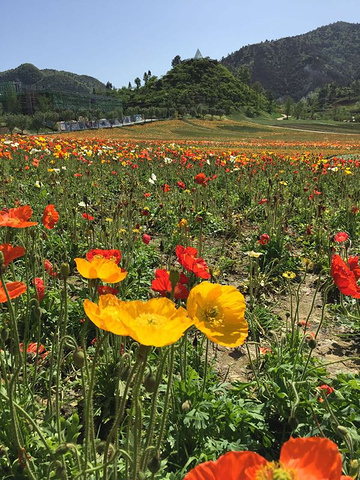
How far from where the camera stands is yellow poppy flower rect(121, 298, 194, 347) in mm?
726

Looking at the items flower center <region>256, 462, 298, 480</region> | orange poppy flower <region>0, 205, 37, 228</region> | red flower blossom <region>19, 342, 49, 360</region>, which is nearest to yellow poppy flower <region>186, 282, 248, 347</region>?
flower center <region>256, 462, 298, 480</region>

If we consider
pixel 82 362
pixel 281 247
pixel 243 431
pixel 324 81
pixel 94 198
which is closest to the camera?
pixel 82 362

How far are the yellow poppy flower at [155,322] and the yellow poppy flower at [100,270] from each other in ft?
1.03

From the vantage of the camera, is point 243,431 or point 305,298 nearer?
point 243,431

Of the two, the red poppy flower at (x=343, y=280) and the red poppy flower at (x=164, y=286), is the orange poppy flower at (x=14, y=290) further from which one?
the red poppy flower at (x=343, y=280)

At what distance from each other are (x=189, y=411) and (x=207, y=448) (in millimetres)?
166

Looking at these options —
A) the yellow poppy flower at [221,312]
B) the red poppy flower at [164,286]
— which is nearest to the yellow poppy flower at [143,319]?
the yellow poppy flower at [221,312]

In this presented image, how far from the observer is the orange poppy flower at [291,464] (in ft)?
1.76

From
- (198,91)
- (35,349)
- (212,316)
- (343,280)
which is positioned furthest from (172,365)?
(198,91)

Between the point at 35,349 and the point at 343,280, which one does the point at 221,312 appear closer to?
the point at 343,280

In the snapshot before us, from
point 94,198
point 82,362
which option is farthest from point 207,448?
point 94,198

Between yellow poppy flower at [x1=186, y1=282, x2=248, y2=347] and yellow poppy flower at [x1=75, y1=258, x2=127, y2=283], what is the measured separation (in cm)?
27

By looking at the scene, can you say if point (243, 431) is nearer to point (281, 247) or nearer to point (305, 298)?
point (305, 298)

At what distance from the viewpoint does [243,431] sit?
1.70 meters
